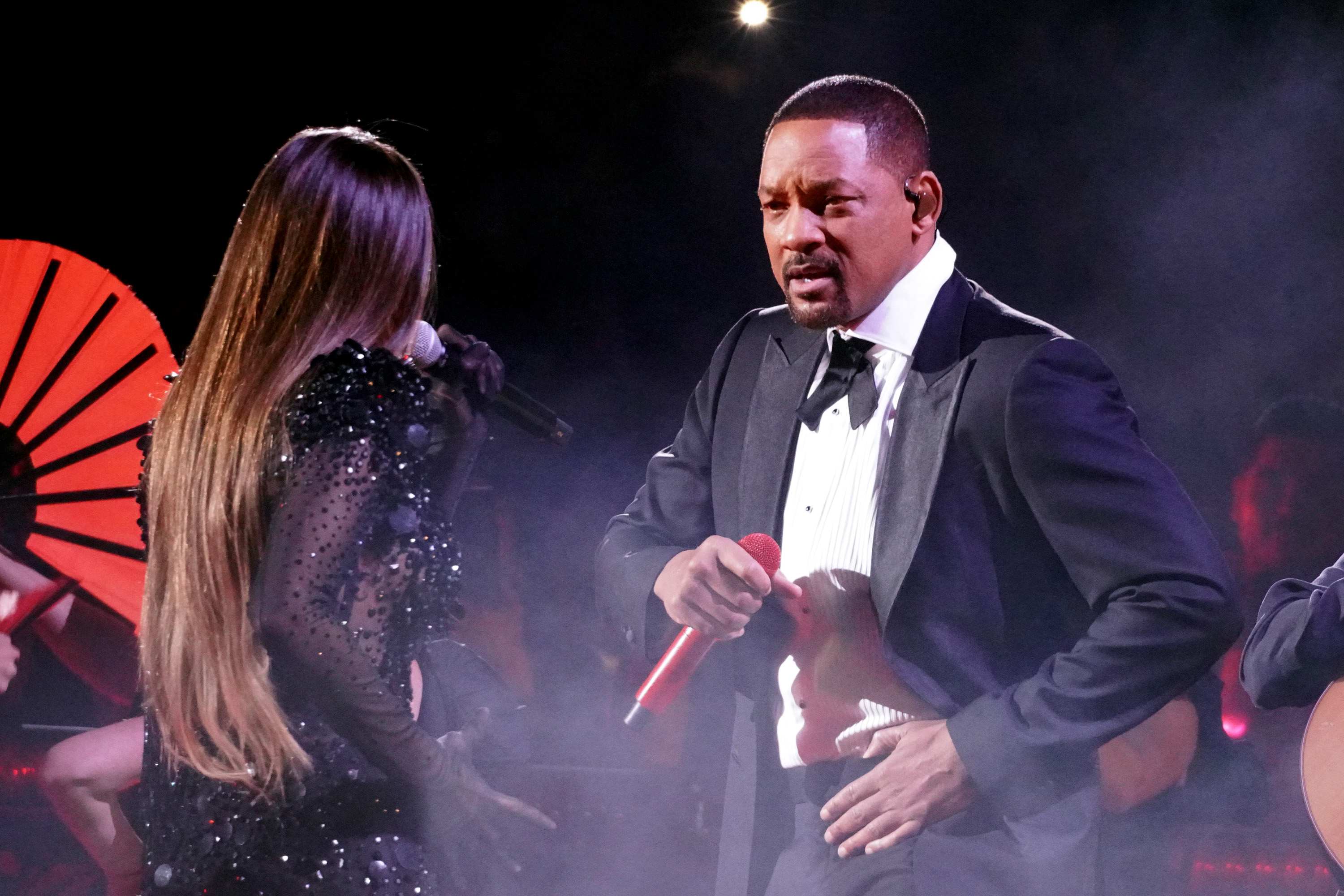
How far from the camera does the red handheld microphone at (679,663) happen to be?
1.33m

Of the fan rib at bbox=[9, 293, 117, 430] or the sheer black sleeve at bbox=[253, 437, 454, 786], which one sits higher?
the fan rib at bbox=[9, 293, 117, 430]

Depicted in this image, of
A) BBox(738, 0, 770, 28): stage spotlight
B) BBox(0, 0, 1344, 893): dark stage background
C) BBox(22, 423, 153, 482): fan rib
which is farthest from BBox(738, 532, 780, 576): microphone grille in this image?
BBox(22, 423, 153, 482): fan rib

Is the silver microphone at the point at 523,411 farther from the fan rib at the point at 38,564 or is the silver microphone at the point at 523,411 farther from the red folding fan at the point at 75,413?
the fan rib at the point at 38,564

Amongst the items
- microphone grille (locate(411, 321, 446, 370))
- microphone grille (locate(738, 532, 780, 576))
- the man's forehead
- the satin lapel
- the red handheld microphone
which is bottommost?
the red handheld microphone

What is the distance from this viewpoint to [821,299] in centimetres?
151

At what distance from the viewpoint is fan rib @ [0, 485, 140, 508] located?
328cm

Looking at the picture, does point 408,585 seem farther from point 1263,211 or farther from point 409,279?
point 1263,211

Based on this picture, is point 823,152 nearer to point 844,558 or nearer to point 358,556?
point 844,558

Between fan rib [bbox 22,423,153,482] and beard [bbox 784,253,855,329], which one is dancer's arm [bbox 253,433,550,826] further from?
fan rib [bbox 22,423,153,482]

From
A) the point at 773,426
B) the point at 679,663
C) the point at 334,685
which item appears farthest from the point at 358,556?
the point at 773,426

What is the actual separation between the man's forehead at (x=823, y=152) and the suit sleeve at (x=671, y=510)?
0.93ft

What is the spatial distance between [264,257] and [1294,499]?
3034 millimetres

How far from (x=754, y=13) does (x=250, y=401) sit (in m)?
2.49

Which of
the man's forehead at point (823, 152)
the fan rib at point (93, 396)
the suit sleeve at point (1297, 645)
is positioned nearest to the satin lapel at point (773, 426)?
the man's forehead at point (823, 152)
